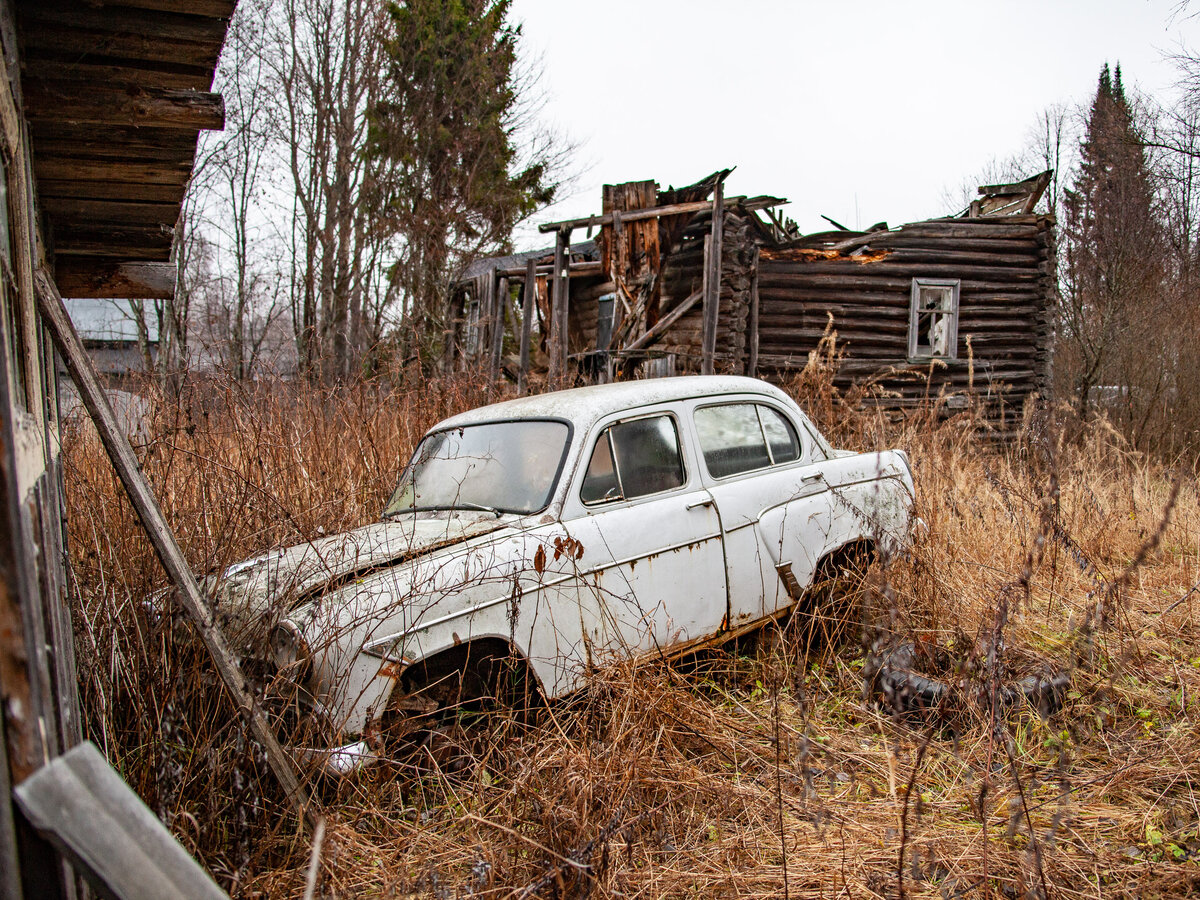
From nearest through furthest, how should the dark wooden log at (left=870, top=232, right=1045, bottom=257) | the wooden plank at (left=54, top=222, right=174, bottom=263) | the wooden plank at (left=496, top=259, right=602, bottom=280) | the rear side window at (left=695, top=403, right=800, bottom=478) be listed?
the wooden plank at (left=54, top=222, right=174, bottom=263) < the rear side window at (left=695, top=403, right=800, bottom=478) < the dark wooden log at (left=870, top=232, right=1045, bottom=257) < the wooden plank at (left=496, top=259, right=602, bottom=280)

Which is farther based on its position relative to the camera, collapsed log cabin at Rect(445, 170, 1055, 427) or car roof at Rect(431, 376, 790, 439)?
collapsed log cabin at Rect(445, 170, 1055, 427)

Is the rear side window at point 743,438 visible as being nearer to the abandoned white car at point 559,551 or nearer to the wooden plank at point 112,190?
the abandoned white car at point 559,551

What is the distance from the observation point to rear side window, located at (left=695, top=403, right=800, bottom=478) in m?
4.52

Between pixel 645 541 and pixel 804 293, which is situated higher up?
pixel 804 293

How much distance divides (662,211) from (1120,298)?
28.4 feet

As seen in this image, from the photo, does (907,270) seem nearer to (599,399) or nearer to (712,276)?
(712,276)

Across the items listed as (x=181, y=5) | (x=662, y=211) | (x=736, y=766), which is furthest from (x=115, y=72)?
(x=662, y=211)

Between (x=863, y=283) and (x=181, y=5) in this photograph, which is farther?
(x=863, y=283)

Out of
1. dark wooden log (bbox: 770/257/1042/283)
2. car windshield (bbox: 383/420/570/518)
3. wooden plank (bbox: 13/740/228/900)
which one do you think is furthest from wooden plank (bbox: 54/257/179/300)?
dark wooden log (bbox: 770/257/1042/283)

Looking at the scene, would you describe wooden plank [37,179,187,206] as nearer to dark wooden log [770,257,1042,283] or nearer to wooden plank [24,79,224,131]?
wooden plank [24,79,224,131]

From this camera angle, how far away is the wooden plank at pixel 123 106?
2.63 meters

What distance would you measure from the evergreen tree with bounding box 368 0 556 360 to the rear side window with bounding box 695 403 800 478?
14.2m

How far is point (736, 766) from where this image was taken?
10.3 ft

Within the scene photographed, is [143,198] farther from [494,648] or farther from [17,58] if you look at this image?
[494,648]
